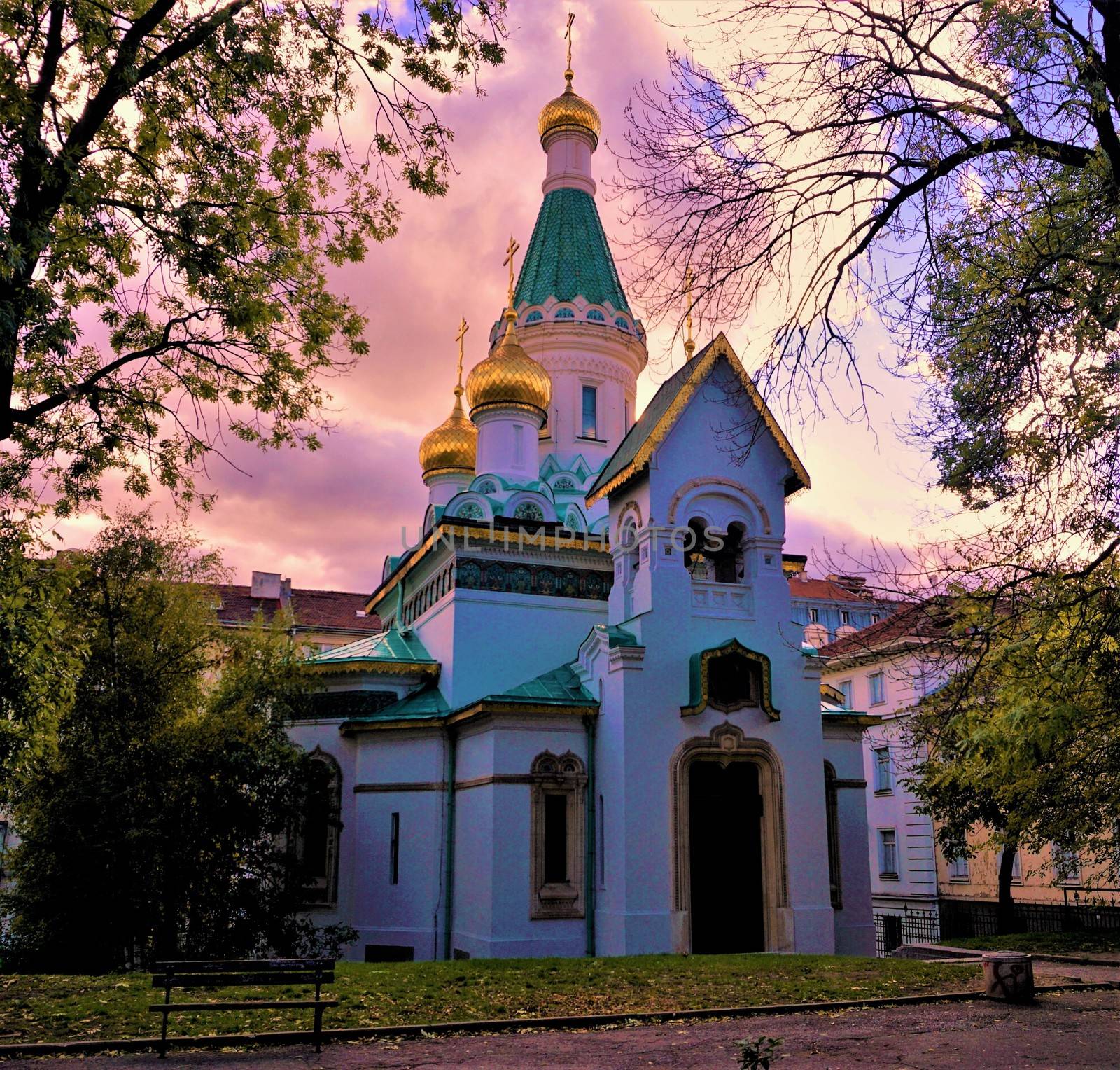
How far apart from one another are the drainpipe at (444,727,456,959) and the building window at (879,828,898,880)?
16.9 m

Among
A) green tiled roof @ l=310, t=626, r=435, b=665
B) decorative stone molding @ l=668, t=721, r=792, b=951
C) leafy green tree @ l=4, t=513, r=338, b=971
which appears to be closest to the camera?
leafy green tree @ l=4, t=513, r=338, b=971

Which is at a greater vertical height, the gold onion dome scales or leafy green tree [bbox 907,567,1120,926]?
the gold onion dome scales

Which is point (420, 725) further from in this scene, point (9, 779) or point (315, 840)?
point (9, 779)

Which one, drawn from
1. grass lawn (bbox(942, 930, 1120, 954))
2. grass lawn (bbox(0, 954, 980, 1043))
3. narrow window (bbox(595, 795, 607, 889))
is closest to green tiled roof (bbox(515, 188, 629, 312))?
narrow window (bbox(595, 795, 607, 889))

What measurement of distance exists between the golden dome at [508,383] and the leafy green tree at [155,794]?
762 cm

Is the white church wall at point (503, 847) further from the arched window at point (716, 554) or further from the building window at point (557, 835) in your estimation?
the arched window at point (716, 554)

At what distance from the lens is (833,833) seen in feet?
58.6

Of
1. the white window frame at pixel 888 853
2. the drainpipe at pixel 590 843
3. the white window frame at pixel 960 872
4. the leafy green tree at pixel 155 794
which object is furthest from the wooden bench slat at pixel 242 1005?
the white window frame at pixel 888 853

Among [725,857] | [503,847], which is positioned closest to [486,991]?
[503,847]

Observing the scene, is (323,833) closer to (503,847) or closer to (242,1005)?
(503,847)

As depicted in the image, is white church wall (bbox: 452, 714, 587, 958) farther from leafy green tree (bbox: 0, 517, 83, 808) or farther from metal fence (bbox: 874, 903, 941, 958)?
metal fence (bbox: 874, 903, 941, 958)

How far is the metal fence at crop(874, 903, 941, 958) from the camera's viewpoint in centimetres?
2683

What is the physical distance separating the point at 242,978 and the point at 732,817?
372 inches

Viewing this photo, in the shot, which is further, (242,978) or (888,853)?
(888,853)
